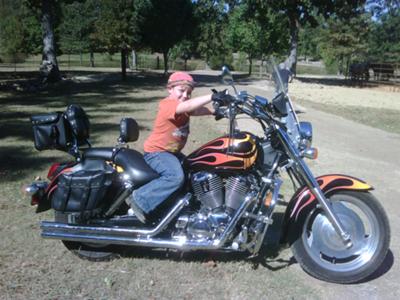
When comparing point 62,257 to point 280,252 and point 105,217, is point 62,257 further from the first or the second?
point 280,252

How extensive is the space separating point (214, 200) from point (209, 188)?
0.35 feet

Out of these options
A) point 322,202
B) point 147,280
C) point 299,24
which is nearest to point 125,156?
point 147,280

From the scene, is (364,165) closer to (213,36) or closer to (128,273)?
(128,273)

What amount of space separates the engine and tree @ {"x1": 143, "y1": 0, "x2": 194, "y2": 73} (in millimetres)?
28255

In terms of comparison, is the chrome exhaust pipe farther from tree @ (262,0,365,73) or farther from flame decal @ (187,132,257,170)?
tree @ (262,0,365,73)

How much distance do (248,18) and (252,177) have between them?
33.9 metres

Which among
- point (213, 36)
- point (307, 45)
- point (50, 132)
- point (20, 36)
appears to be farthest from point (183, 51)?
point (50, 132)

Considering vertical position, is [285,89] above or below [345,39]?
below

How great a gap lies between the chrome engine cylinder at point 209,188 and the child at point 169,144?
0.46ft

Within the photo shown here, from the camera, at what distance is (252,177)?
158 inches

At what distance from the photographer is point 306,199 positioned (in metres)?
4.02

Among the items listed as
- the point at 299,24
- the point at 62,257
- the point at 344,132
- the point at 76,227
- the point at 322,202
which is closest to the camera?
the point at 322,202

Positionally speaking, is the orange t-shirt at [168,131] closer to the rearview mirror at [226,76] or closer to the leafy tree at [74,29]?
the rearview mirror at [226,76]

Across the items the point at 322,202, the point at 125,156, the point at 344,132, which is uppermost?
the point at 125,156
